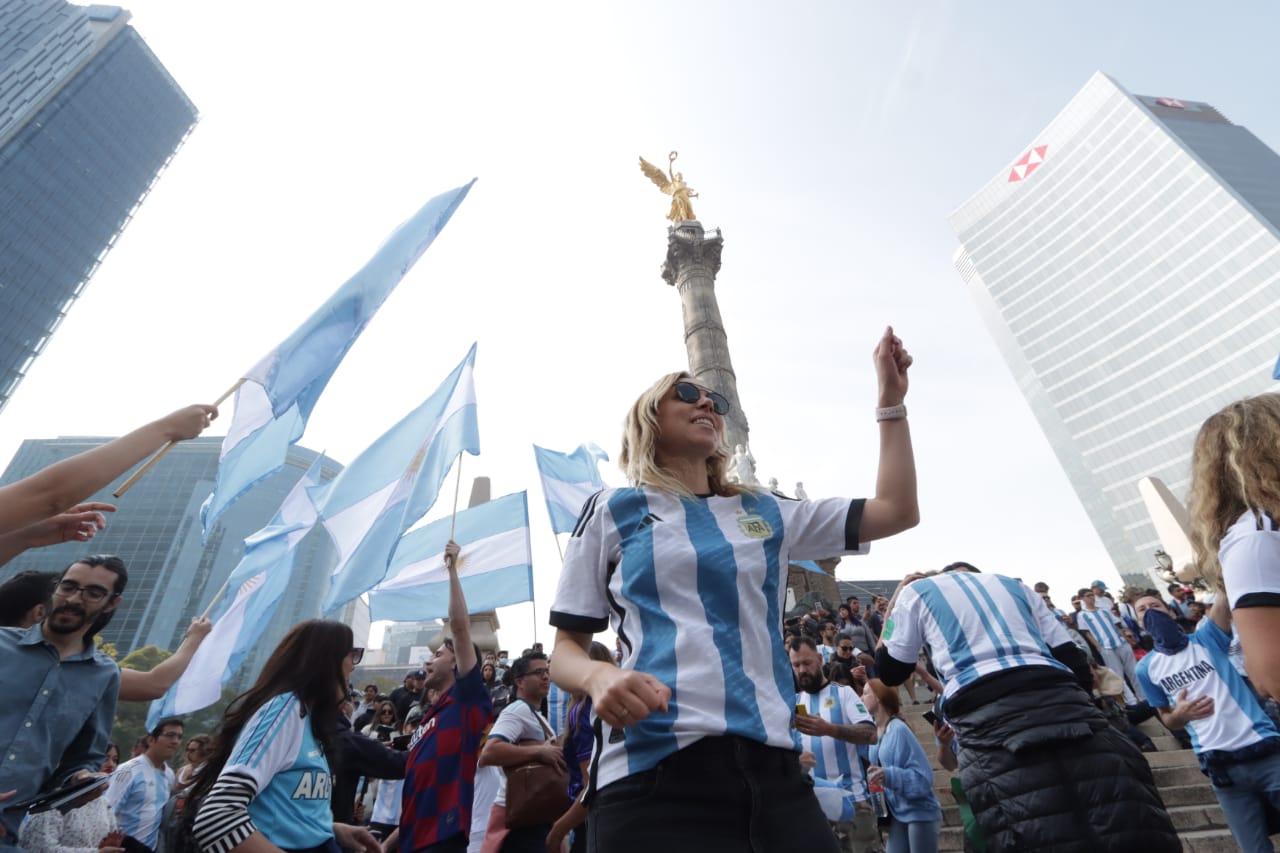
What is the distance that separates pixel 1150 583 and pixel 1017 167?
166ft

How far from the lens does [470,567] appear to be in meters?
6.72

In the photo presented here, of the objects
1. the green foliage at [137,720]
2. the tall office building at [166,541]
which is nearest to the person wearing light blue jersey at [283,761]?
the green foliage at [137,720]

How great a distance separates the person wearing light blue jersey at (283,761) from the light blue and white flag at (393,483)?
2.52 meters

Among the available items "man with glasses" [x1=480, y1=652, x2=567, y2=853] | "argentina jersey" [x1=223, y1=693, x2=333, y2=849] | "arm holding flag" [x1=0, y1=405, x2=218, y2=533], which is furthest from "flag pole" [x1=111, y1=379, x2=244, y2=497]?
"man with glasses" [x1=480, y1=652, x2=567, y2=853]

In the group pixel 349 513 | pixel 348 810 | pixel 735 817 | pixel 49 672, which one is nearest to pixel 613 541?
pixel 735 817

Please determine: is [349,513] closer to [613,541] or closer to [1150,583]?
[613,541]

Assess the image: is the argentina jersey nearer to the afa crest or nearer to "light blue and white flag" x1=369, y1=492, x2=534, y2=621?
the afa crest

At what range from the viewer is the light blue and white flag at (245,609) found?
14.8 ft

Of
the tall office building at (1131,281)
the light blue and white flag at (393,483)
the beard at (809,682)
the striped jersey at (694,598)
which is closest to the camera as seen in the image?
the striped jersey at (694,598)

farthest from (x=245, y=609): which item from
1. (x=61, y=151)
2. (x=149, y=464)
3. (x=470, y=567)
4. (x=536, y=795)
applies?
(x=61, y=151)

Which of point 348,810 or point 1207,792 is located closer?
point 348,810

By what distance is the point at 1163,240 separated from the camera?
206 ft

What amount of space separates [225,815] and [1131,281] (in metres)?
81.5

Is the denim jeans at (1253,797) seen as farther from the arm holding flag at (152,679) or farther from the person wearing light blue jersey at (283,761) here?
the arm holding flag at (152,679)
